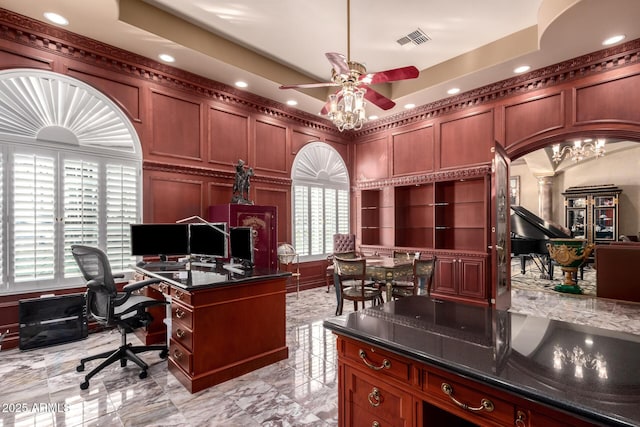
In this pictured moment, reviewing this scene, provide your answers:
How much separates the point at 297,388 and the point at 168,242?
2401mm

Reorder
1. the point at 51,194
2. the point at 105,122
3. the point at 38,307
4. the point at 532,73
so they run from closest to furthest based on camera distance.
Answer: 1. the point at 38,307
2. the point at 51,194
3. the point at 105,122
4. the point at 532,73

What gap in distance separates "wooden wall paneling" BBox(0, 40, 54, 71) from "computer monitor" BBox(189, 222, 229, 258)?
2755 millimetres

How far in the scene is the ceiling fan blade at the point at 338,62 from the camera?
2.90 meters

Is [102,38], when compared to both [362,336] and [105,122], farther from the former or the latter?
[362,336]

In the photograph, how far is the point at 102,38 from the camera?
3969mm

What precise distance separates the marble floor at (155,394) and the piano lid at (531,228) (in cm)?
615

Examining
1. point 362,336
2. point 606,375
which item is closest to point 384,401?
point 362,336

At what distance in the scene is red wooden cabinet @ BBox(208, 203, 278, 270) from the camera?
4715 millimetres

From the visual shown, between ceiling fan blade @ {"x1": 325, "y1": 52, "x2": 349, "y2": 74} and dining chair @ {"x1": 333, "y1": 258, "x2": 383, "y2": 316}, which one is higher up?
ceiling fan blade @ {"x1": 325, "y1": 52, "x2": 349, "y2": 74}

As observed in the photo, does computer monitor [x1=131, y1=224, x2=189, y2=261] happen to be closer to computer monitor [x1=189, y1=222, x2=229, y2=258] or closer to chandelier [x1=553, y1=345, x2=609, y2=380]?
computer monitor [x1=189, y1=222, x2=229, y2=258]

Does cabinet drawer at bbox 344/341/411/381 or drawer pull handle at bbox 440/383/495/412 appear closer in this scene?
drawer pull handle at bbox 440/383/495/412

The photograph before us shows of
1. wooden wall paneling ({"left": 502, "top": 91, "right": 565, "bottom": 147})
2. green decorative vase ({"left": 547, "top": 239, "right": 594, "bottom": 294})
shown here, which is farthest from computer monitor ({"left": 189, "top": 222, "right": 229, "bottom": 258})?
green decorative vase ({"left": 547, "top": 239, "right": 594, "bottom": 294})

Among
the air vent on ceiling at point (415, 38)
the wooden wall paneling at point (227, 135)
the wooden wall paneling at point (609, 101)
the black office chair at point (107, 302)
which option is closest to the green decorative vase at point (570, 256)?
the wooden wall paneling at point (609, 101)

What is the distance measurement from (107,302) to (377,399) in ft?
8.57
